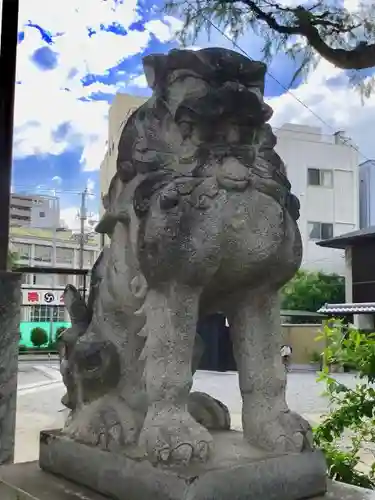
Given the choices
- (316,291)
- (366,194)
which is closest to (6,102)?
(366,194)

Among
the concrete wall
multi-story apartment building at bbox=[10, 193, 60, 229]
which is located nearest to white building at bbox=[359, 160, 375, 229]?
the concrete wall

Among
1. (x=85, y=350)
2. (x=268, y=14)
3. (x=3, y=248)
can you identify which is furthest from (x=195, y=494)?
(x=268, y=14)

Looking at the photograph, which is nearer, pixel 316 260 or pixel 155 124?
pixel 155 124

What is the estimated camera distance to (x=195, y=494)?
636 mm

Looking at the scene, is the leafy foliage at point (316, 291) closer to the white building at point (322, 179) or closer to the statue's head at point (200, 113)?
the white building at point (322, 179)

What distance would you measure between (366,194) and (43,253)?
4.43 metres

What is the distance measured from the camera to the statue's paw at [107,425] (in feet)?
2.61

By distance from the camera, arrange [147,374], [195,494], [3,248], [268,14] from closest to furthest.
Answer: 1. [195,494]
2. [147,374]
3. [3,248]
4. [268,14]

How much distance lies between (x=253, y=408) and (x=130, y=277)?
244 millimetres

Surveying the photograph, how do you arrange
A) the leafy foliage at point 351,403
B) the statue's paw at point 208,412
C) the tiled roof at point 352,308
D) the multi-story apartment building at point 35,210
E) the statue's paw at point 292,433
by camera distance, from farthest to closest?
the multi-story apartment building at point 35,210 < the tiled roof at point 352,308 < the leafy foliage at point 351,403 < the statue's paw at point 208,412 < the statue's paw at point 292,433

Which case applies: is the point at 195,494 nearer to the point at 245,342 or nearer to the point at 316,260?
the point at 245,342

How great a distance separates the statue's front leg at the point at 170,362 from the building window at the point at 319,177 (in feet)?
23.0

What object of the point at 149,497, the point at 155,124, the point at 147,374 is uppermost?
the point at 155,124

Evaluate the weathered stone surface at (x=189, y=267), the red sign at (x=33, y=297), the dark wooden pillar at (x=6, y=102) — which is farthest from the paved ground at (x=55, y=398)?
the weathered stone surface at (x=189, y=267)
